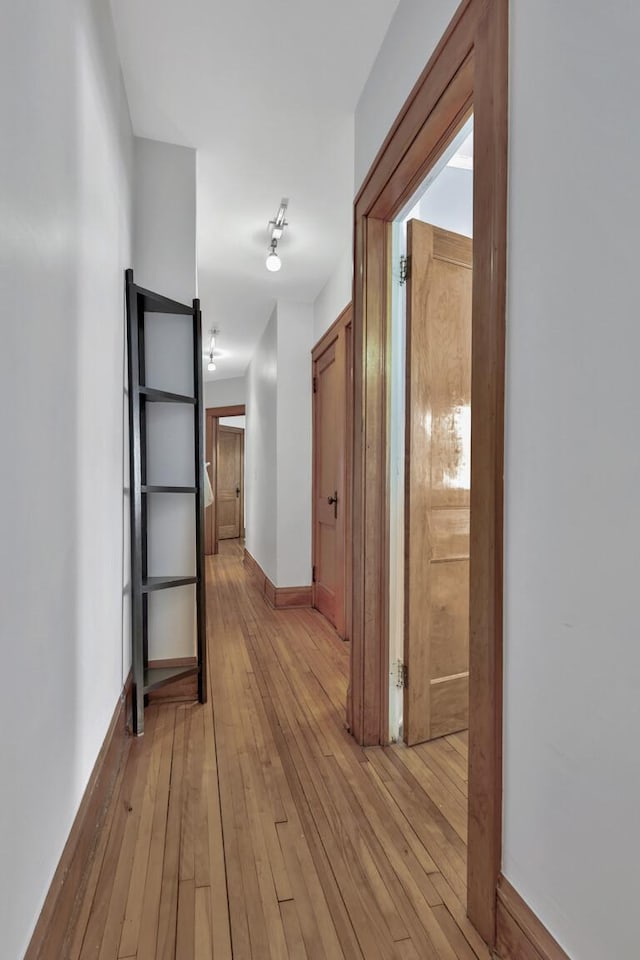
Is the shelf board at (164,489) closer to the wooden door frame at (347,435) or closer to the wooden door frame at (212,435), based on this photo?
the wooden door frame at (347,435)

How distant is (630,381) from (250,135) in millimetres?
2186

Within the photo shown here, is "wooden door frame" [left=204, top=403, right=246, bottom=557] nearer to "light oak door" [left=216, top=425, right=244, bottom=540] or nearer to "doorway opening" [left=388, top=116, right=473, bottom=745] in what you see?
"light oak door" [left=216, top=425, right=244, bottom=540]

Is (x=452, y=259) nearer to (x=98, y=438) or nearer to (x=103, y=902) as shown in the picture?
(x=98, y=438)

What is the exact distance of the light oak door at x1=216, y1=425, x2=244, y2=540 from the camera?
8695mm

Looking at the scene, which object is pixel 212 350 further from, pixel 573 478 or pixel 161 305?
pixel 573 478

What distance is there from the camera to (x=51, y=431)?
41.4 inches

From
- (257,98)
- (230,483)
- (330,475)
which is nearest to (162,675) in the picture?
(330,475)

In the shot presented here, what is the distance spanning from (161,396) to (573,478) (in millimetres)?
1757

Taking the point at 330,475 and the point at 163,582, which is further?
the point at 330,475

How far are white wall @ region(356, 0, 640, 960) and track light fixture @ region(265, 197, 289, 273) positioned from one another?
75.5 inches

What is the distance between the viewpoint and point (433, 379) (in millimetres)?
1965

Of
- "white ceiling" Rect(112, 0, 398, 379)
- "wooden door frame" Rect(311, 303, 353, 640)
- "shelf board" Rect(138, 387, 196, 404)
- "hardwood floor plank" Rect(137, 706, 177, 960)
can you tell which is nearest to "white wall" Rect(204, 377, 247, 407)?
"wooden door frame" Rect(311, 303, 353, 640)

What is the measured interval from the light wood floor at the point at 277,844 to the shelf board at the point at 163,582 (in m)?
0.58

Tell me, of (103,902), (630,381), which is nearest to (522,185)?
(630,381)
